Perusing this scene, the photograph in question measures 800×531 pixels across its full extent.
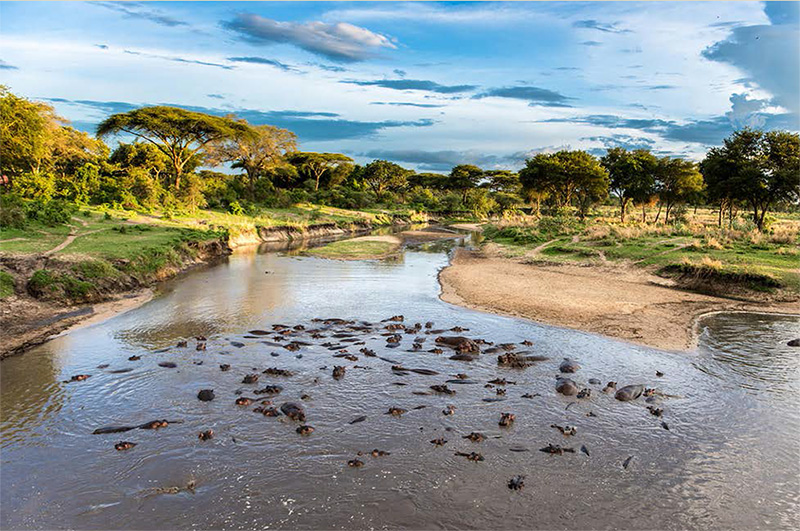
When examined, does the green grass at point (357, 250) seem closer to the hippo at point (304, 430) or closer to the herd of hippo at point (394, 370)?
the herd of hippo at point (394, 370)

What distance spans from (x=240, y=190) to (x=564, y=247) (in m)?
43.2

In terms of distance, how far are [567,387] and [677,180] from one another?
46175 millimetres

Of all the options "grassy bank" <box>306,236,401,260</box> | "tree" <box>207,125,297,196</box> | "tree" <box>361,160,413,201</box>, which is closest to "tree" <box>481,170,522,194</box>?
"tree" <box>361,160,413,201</box>

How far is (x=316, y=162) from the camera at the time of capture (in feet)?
276

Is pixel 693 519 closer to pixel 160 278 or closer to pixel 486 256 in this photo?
pixel 160 278

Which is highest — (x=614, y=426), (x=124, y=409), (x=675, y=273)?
(x=675, y=273)

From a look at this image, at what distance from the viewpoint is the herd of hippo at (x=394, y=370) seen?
9.21 meters

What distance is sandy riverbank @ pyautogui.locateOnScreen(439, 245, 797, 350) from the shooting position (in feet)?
53.4

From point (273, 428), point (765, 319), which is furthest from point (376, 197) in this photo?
point (273, 428)

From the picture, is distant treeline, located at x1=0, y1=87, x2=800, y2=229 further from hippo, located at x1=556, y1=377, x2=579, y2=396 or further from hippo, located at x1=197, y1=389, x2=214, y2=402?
hippo, located at x1=556, y1=377, x2=579, y2=396

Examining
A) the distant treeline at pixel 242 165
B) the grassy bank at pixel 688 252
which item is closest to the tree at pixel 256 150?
the distant treeline at pixel 242 165

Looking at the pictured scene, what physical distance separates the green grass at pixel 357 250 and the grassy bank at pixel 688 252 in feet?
31.4

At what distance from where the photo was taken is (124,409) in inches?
397

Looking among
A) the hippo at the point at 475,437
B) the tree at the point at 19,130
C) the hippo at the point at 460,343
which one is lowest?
the hippo at the point at 475,437
